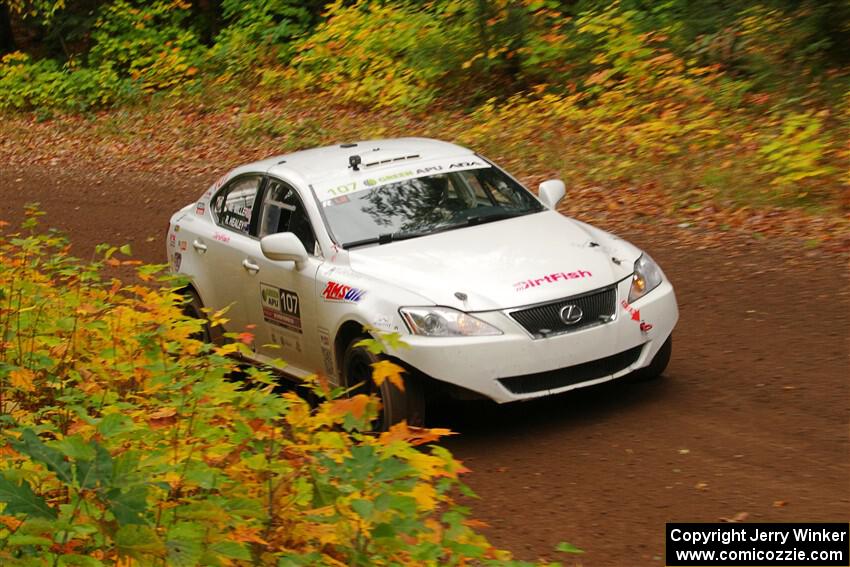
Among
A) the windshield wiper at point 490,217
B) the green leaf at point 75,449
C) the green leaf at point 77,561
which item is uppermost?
the green leaf at point 75,449

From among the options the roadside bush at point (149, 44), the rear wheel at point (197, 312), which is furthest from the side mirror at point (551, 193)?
the roadside bush at point (149, 44)

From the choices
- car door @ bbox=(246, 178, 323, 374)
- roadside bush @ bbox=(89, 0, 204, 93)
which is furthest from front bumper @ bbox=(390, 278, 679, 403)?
roadside bush @ bbox=(89, 0, 204, 93)

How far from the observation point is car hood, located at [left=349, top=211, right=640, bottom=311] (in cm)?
702

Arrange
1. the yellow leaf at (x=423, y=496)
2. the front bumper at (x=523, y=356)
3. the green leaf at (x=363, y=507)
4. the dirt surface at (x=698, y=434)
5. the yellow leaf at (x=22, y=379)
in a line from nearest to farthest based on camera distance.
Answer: the green leaf at (x=363, y=507)
the yellow leaf at (x=423, y=496)
the yellow leaf at (x=22, y=379)
the dirt surface at (x=698, y=434)
the front bumper at (x=523, y=356)

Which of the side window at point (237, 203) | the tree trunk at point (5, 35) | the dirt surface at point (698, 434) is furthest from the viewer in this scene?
the tree trunk at point (5, 35)

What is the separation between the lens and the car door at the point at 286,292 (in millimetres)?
7863

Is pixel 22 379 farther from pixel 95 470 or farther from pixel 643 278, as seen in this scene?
pixel 643 278

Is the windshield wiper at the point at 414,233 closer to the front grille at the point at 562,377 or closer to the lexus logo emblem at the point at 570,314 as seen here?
the lexus logo emblem at the point at 570,314

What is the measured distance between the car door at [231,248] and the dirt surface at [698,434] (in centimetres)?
185

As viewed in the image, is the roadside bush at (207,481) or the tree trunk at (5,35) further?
the tree trunk at (5,35)

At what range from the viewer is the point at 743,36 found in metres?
15.8

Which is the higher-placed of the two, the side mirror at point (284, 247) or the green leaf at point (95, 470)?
the green leaf at point (95, 470)

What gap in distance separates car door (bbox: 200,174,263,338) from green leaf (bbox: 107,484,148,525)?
502 cm

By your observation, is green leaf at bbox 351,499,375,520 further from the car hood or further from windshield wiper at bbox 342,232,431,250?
windshield wiper at bbox 342,232,431,250
